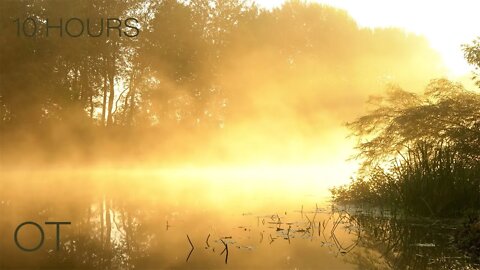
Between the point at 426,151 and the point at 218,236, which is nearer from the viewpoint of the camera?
the point at 218,236

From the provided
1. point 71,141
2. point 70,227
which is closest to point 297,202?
point 70,227

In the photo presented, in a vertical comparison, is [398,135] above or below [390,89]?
below

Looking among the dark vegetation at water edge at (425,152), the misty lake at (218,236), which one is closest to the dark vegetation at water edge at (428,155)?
the dark vegetation at water edge at (425,152)

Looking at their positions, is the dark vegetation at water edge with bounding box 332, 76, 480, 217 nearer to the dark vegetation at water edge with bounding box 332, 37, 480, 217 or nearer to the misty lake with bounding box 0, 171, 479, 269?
the dark vegetation at water edge with bounding box 332, 37, 480, 217

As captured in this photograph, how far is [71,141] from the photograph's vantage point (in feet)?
131

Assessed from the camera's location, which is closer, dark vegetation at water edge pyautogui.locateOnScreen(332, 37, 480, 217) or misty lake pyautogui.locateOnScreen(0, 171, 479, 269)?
misty lake pyautogui.locateOnScreen(0, 171, 479, 269)

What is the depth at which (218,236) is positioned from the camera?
10484 millimetres

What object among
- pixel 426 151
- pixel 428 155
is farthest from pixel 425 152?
pixel 428 155

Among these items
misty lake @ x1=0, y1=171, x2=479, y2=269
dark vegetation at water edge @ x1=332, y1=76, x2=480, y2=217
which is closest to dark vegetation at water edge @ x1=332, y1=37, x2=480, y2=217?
dark vegetation at water edge @ x1=332, y1=76, x2=480, y2=217

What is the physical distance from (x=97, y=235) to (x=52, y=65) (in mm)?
35557

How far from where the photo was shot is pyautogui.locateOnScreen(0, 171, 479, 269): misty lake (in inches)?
325

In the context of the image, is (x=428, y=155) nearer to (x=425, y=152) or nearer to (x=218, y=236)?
(x=425, y=152)

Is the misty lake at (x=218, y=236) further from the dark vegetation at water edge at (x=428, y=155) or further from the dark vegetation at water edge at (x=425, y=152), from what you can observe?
the dark vegetation at water edge at (x=425, y=152)

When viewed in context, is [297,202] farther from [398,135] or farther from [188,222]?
[188,222]
